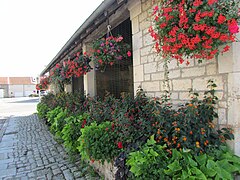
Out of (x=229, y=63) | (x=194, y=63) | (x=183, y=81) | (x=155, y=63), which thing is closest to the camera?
(x=229, y=63)

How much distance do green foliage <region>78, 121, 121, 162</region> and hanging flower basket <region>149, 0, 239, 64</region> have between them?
1625mm

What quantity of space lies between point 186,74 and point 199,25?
88cm

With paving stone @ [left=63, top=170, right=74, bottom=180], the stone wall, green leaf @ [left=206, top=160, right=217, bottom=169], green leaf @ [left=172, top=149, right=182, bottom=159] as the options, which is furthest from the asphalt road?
green leaf @ [left=206, top=160, right=217, bottom=169]

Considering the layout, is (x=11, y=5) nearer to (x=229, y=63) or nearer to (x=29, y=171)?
(x=29, y=171)

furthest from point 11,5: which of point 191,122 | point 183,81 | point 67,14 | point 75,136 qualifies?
point 191,122

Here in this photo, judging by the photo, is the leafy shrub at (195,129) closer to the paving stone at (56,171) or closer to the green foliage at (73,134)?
the green foliage at (73,134)

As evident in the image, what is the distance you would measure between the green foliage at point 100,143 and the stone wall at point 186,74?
0.94 m

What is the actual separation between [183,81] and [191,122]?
0.67 metres

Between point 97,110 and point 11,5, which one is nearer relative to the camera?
point 97,110

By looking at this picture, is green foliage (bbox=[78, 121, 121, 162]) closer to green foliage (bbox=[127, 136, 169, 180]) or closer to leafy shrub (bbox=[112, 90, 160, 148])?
leafy shrub (bbox=[112, 90, 160, 148])

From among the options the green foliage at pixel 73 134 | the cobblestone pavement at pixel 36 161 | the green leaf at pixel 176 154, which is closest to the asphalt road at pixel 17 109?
the cobblestone pavement at pixel 36 161

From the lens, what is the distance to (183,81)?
7.70 feet

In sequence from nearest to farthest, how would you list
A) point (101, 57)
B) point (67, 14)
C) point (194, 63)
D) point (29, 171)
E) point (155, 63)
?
point (194, 63), point (155, 63), point (101, 57), point (29, 171), point (67, 14)

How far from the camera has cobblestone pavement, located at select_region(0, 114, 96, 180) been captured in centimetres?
319
